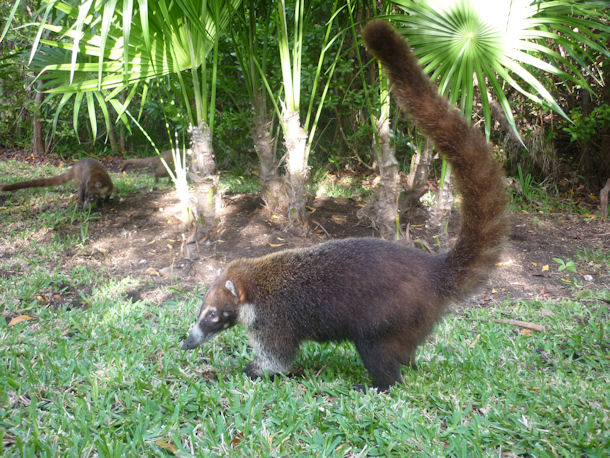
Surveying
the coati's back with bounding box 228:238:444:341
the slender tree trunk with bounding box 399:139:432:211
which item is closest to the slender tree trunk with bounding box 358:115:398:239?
the slender tree trunk with bounding box 399:139:432:211

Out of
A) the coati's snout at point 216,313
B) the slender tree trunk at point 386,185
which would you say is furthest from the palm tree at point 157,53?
the coati's snout at point 216,313

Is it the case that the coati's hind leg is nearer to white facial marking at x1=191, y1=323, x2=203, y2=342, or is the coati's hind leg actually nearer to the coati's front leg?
the coati's front leg

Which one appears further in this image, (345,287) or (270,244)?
(270,244)

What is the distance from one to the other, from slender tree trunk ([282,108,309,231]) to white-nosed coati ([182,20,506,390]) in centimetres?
184

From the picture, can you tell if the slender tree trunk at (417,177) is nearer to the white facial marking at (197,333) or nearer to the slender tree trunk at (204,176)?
the slender tree trunk at (204,176)

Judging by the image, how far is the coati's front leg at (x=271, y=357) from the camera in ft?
8.32

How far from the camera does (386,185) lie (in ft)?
14.5

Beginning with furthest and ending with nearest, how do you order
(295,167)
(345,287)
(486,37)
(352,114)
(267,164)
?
(352,114) → (267,164) → (295,167) → (486,37) → (345,287)

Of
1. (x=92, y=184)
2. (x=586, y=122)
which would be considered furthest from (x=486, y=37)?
(x=92, y=184)

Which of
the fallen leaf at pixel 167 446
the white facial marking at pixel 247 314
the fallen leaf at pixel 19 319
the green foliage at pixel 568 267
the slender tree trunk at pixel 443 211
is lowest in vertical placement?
the fallen leaf at pixel 167 446

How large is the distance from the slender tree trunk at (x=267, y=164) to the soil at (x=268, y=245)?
0.65 feet

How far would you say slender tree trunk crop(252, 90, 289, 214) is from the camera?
16.6 feet

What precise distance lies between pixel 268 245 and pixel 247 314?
6.48 feet

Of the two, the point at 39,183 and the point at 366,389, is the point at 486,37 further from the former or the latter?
the point at 39,183
